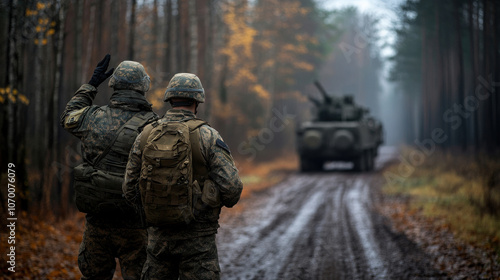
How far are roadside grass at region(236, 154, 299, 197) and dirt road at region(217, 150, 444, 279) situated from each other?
1.85 m

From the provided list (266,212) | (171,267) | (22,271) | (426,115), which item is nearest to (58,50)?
(22,271)

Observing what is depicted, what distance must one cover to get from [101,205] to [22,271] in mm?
2568

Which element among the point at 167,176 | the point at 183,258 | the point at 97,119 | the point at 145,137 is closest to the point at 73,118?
the point at 97,119

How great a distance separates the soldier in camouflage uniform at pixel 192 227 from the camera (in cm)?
327

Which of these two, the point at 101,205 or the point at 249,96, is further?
the point at 249,96

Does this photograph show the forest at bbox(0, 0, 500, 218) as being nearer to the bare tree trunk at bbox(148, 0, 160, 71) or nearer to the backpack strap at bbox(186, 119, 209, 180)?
the bare tree trunk at bbox(148, 0, 160, 71)

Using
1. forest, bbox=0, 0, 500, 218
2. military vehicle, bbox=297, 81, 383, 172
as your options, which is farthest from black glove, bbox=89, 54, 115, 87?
military vehicle, bbox=297, 81, 383, 172

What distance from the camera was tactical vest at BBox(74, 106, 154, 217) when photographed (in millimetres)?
3676

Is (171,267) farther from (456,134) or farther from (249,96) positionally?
(456,134)

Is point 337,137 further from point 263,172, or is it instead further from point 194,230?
point 194,230

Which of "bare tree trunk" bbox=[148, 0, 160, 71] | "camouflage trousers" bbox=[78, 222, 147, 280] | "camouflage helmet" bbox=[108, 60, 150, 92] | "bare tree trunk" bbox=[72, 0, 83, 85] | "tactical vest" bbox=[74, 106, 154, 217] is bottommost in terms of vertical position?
"camouflage trousers" bbox=[78, 222, 147, 280]

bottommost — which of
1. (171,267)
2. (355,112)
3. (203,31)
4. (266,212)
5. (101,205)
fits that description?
(266,212)

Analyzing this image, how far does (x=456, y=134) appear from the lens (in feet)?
91.6

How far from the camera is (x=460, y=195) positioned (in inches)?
446
